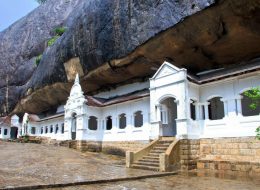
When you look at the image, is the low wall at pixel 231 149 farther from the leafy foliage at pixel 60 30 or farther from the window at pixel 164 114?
the leafy foliage at pixel 60 30

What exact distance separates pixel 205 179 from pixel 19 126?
136 ft

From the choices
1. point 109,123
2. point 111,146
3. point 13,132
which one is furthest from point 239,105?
point 13,132

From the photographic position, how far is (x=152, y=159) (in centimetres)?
1590

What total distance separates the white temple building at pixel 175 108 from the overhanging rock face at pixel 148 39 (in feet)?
4.45

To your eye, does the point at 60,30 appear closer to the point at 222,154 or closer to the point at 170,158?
the point at 170,158

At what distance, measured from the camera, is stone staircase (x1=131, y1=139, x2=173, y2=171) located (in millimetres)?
15227

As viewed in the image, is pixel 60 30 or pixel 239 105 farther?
pixel 60 30

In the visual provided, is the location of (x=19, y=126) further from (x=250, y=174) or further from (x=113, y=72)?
(x=250, y=174)

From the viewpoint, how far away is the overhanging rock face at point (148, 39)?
1638 centimetres

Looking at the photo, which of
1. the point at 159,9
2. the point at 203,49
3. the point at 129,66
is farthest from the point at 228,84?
the point at 129,66

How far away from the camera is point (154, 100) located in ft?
62.5

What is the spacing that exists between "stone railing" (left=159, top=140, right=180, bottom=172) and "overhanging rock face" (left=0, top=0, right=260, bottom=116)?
7414 mm

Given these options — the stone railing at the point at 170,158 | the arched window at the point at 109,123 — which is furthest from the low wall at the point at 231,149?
the arched window at the point at 109,123

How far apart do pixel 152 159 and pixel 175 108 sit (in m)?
6.51
